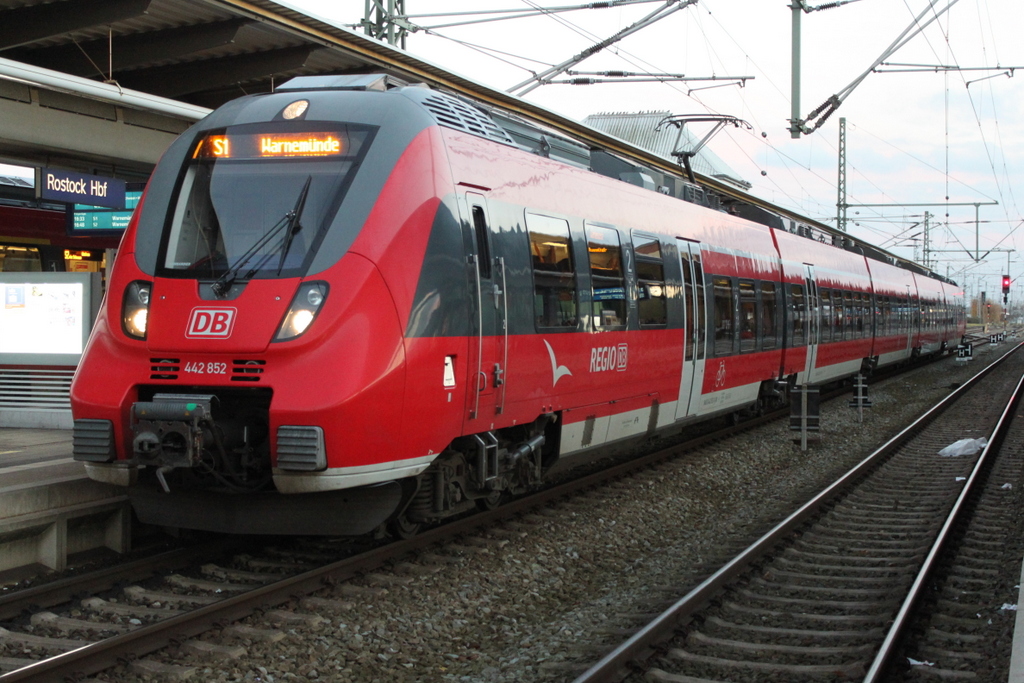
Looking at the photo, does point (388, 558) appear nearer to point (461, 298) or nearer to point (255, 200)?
point (461, 298)

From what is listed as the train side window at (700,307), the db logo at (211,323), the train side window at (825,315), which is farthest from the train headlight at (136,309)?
the train side window at (825,315)

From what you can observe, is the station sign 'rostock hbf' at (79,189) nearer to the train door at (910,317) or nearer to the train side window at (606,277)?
the train side window at (606,277)

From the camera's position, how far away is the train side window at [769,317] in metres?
15.1

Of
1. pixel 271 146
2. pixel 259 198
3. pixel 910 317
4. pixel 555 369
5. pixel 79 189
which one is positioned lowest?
pixel 555 369

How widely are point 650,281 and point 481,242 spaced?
3.59 metres

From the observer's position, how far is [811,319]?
59.1ft

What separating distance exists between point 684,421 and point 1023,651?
708 centimetres

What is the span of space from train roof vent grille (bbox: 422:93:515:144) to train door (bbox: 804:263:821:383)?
10.9 meters

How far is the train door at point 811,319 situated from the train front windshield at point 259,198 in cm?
1265

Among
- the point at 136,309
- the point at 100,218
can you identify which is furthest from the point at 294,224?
the point at 100,218

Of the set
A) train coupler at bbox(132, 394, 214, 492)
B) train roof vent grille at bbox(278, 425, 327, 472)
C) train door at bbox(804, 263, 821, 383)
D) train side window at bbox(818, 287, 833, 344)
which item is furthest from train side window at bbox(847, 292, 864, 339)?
train coupler at bbox(132, 394, 214, 492)

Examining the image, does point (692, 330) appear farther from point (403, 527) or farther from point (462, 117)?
point (403, 527)

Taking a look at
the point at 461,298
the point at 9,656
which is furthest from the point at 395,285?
the point at 9,656

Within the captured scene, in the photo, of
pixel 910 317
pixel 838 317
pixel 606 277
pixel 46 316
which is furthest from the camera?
pixel 910 317
